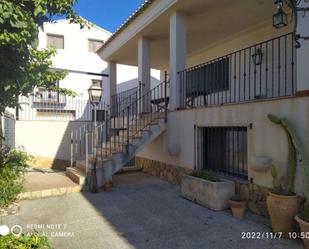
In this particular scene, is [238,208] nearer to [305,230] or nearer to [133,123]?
[305,230]

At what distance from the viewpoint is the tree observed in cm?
377

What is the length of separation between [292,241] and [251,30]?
23.1 ft

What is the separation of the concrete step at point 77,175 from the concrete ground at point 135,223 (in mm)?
457

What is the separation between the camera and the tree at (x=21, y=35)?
148 inches

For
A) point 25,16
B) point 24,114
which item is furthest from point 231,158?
point 24,114

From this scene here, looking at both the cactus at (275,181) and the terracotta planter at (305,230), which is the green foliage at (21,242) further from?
the cactus at (275,181)

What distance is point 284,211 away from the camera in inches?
166

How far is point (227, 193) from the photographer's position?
18.4 feet

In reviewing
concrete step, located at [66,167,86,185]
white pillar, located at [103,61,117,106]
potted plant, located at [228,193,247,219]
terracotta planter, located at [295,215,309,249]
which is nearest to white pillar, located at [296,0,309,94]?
terracotta planter, located at [295,215,309,249]

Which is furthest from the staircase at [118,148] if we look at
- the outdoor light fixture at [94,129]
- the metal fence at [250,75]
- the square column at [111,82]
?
the square column at [111,82]

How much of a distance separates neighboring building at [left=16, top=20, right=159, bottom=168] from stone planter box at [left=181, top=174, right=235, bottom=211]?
11.8 feet

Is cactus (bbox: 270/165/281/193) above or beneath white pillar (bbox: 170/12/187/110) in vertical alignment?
beneath

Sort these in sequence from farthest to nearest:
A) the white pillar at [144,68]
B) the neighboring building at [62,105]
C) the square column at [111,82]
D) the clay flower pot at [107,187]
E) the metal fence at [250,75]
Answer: the square column at [111,82], the neighboring building at [62,105], the white pillar at [144,68], the metal fence at [250,75], the clay flower pot at [107,187]

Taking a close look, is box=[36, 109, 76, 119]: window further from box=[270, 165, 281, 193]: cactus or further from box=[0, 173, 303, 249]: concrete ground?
box=[270, 165, 281, 193]: cactus
